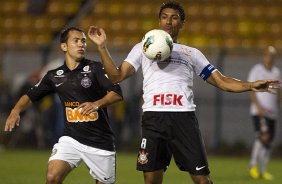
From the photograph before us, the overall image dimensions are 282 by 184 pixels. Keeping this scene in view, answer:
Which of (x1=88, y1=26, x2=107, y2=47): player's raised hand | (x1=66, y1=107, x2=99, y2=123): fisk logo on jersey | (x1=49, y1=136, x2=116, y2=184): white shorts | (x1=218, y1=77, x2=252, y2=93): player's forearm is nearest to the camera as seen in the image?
(x1=88, y1=26, x2=107, y2=47): player's raised hand

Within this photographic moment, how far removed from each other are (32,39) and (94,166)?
17750 millimetres

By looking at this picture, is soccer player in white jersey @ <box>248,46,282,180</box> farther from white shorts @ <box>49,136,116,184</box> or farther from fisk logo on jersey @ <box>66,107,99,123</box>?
fisk logo on jersey @ <box>66,107,99,123</box>

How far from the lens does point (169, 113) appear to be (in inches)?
328

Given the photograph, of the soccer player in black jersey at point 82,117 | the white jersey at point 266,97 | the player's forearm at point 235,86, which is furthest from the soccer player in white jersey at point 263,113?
the player's forearm at point 235,86

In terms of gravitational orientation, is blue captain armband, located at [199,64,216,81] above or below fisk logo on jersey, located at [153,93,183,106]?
above

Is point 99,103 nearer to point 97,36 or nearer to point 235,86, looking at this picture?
point 97,36

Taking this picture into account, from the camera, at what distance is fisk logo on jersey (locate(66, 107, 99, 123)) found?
9.09m

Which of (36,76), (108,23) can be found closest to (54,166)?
(36,76)

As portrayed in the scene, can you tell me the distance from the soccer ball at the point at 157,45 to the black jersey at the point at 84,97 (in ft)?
3.04

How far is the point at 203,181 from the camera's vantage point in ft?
27.0

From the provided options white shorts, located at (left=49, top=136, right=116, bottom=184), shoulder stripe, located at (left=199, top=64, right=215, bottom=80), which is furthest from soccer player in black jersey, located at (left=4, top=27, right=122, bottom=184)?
shoulder stripe, located at (left=199, top=64, right=215, bottom=80)

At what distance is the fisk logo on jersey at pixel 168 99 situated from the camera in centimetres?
832

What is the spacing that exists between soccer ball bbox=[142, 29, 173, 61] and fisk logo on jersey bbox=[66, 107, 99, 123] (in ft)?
4.08

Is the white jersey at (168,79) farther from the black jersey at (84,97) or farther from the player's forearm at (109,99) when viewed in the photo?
the black jersey at (84,97)
